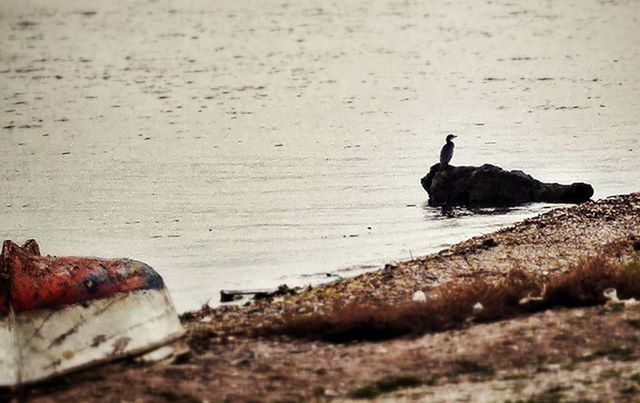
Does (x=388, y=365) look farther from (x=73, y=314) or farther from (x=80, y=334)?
(x=73, y=314)

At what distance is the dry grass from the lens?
13.8 m

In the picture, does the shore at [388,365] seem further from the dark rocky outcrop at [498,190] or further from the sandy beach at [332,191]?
the dark rocky outcrop at [498,190]

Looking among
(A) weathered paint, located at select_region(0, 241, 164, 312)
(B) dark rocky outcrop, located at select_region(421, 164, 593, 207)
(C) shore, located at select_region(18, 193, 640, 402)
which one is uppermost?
(B) dark rocky outcrop, located at select_region(421, 164, 593, 207)

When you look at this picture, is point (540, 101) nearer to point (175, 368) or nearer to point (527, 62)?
point (527, 62)

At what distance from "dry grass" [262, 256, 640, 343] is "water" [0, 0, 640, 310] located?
379 centimetres

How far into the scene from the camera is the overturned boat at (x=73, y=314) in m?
13.4

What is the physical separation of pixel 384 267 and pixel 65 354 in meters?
Result: 6.20

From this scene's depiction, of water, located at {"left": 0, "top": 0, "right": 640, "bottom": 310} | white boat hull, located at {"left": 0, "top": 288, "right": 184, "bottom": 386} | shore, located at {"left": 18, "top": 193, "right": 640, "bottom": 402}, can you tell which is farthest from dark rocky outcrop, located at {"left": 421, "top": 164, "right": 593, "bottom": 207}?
white boat hull, located at {"left": 0, "top": 288, "right": 184, "bottom": 386}

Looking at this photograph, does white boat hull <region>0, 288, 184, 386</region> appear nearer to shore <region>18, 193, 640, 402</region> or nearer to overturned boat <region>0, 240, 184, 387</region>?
overturned boat <region>0, 240, 184, 387</region>

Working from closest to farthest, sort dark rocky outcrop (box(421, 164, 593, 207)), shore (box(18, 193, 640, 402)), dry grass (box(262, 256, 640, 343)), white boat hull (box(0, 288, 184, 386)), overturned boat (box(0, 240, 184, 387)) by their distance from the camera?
1. shore (box(18, 193, 640, 402))
2. white boat hull (box(0, 288, 184, 386))
3. overturned boat (box(0, 240, 184, 387))
4. dry grass (box(262, 256, 640, 343))
5. dark rocky outcrop (box(421, 164, 593, 207))

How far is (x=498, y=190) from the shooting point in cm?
2434

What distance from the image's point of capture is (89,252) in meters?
22.1

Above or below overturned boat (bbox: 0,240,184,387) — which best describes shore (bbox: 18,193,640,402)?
below

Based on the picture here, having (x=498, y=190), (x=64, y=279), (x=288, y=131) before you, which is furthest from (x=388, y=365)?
(x=288, y=131)
